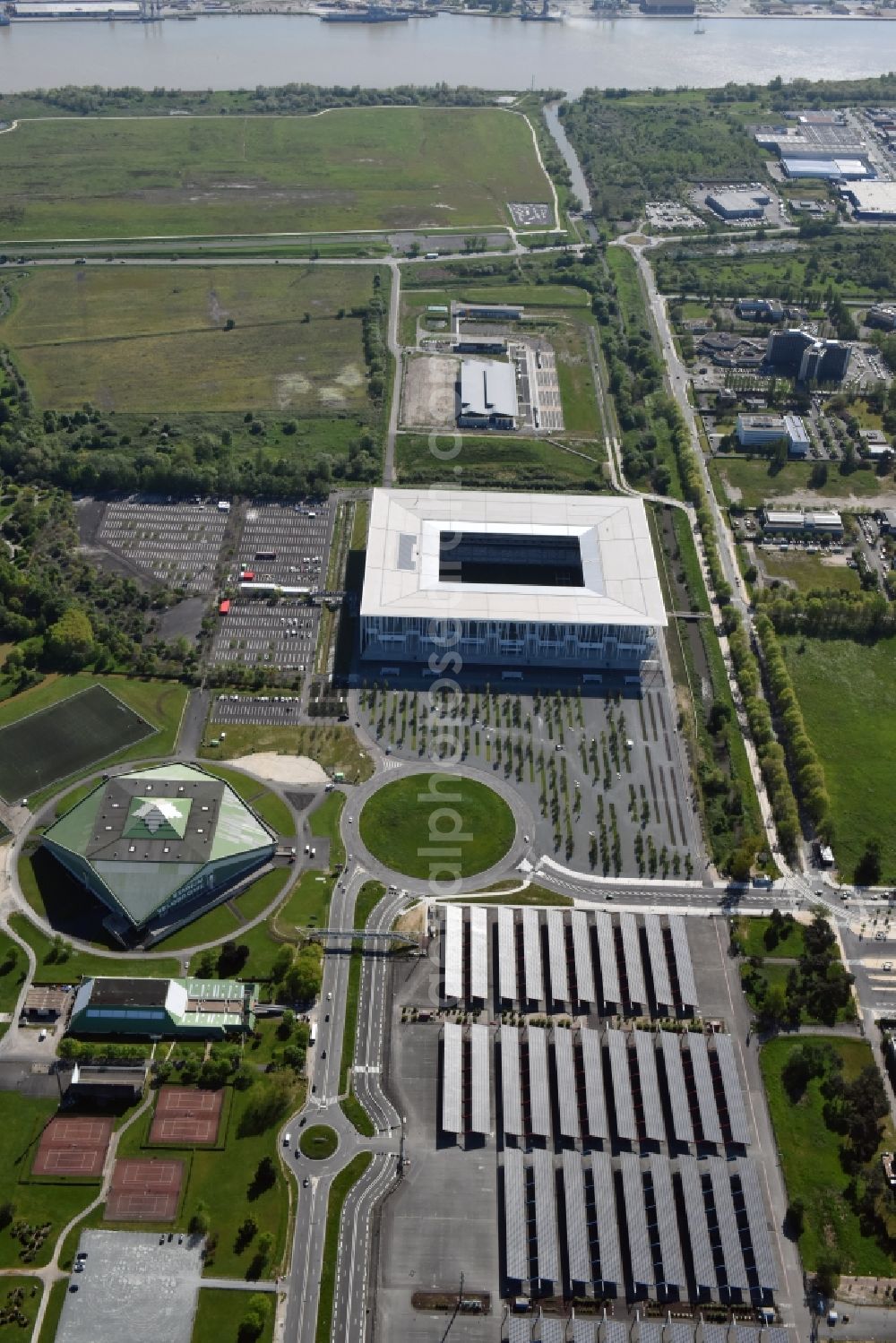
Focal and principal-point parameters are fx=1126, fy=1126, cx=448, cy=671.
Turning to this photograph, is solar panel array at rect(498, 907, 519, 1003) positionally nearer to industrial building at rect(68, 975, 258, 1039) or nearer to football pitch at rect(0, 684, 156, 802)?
industrial building at rect(68, 975, 258, 1039)

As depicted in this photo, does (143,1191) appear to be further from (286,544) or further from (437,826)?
(286,544)

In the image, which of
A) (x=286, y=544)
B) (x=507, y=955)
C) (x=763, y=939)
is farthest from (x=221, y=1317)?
(x=286, y=544)

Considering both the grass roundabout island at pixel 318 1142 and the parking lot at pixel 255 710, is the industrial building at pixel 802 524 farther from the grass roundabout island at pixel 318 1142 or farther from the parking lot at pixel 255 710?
the grass roundabout island at pixel 318 1142

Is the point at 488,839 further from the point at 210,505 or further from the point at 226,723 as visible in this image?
the point at 210,505

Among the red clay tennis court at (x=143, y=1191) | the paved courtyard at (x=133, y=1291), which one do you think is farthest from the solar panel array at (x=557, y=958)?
the paved courtyard at (x=133, y=1291)

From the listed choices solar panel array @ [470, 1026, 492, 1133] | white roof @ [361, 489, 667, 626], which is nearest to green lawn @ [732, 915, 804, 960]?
solar panel array @ [470, 1026, 492, 1133]

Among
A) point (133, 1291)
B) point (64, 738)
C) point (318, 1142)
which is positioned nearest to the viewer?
point (133, 1291)
